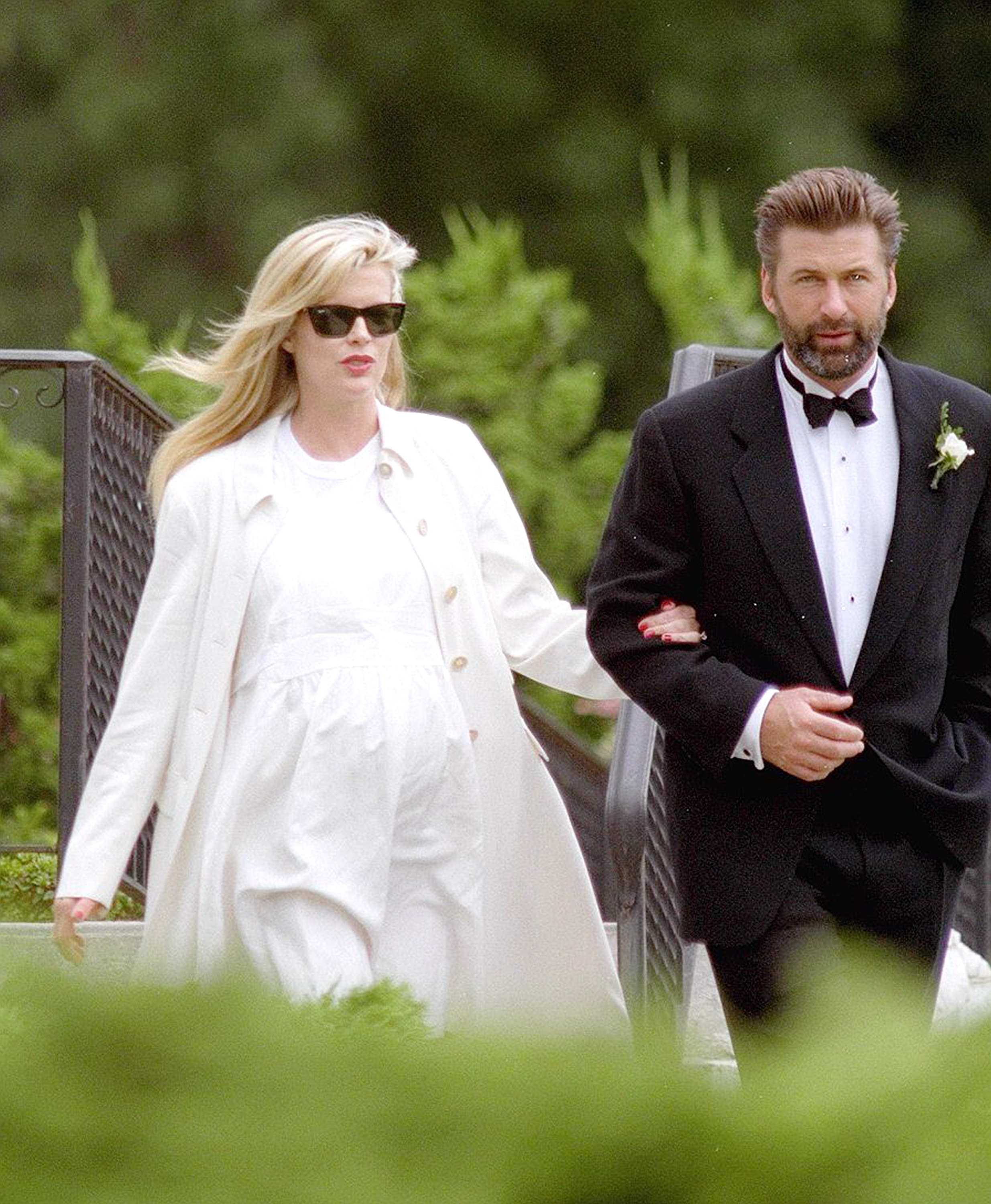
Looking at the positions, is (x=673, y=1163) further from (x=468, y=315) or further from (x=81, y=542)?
(x=468, y=315)

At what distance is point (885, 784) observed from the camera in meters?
3.47

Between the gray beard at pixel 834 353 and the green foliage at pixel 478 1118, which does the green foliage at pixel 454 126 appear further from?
the green foliage at pixel 478 1118

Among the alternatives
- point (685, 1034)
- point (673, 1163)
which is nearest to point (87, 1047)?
point (673, 1163)

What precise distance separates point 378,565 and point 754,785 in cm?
86

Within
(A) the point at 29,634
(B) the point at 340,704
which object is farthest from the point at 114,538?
(B) the point at 340,704

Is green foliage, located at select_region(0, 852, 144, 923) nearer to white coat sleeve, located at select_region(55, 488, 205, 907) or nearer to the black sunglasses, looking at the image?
white coat sleeve, located at select_region(55, 488, 205, 907)

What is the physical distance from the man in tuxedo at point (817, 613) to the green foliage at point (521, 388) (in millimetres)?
6340

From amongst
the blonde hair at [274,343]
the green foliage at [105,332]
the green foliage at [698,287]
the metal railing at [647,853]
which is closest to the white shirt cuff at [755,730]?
the metal railing at [647,853]

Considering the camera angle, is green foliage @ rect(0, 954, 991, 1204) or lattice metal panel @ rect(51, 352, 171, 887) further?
lattice metal panel @ rect(51, 352, 171, 887)

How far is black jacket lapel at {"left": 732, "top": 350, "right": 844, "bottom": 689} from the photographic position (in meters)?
3.46

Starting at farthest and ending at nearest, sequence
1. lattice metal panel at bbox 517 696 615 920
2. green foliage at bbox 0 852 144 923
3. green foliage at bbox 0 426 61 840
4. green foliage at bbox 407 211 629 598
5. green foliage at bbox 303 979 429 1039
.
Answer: green foliage at bbox 407 211 629 598, lattice metal panel at bbox 517 696 615 920, green foliage at bbox 0 426 61 840, green foliage at bbox 0 852 144 923, green foliage at bbox 303 979 429 1039

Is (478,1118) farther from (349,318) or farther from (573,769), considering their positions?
(573,769)

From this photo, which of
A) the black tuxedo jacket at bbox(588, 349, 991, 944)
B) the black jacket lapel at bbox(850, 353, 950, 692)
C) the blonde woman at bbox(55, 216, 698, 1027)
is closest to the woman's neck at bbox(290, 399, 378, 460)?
the blonde woman at bbox(55, 216, 698, 1027)

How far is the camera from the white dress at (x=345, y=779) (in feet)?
13.0
